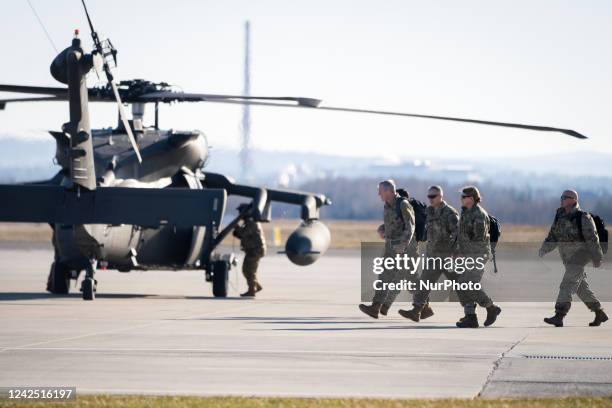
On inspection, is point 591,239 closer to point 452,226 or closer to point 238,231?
point 452,226

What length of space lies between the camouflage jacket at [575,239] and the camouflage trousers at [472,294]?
1.12 meters

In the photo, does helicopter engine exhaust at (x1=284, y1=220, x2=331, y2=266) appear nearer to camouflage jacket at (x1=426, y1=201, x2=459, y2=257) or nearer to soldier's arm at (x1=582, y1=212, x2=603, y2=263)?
camouflage jacket at (x1=426, y1=201, x2=459, y2=257)

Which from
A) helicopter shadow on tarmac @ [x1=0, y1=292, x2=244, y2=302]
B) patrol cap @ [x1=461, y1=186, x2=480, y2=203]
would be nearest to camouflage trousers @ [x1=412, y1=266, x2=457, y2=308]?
patrol cap @ [x1=461, y1=186, x2=480, y2=203]

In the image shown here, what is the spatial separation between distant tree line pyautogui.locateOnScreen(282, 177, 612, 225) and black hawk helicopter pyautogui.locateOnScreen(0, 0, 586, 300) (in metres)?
36.2

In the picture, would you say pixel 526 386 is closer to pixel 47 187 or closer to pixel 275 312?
pixel 275 312

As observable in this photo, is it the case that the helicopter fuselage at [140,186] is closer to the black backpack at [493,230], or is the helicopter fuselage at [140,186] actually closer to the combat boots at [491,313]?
the black backpack at [493,230]

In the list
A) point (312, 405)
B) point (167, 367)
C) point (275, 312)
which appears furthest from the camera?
point (275, 312)

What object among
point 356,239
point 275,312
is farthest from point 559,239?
point 356,239

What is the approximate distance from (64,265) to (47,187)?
367cm

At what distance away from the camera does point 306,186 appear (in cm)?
12962

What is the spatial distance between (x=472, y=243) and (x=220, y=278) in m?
9.14

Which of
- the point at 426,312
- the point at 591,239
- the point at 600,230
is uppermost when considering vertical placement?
the point at 600,230

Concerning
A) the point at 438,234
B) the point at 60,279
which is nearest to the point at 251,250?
the point at 60,279

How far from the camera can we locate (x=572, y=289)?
64.8ft
